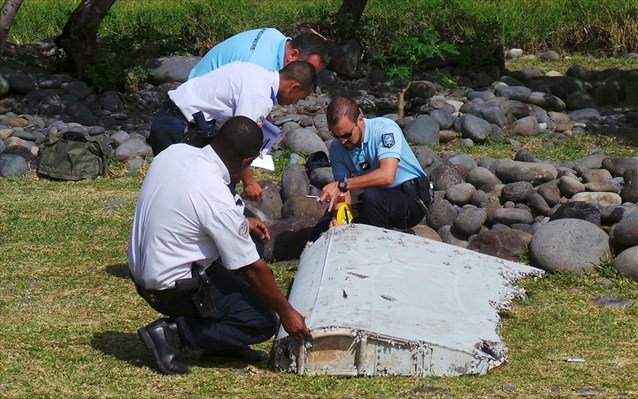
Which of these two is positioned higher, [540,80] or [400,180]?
[400,180]

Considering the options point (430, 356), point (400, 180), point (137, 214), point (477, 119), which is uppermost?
point (137, 214)

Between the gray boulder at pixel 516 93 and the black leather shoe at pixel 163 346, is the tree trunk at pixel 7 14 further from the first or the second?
the black leather shoe at pixel 163 346

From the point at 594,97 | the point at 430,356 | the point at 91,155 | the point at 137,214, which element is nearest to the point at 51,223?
the point at 91,155

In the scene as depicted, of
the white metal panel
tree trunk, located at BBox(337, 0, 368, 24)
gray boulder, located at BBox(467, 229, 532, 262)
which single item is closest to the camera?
the white metal panel

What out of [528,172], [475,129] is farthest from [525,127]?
[528,172]

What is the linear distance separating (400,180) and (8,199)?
3.82 metres

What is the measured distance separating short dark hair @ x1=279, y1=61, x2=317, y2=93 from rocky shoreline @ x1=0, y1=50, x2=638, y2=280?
5.60 feet

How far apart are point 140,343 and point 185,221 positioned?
3.63 ft

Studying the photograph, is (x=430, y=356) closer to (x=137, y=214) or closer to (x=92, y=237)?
(x=137, y=214)

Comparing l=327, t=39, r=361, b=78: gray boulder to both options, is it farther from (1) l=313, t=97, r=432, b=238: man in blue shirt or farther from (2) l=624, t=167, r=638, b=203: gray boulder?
(1) l=313, t=97, r=432, b=238: man in blue shirt

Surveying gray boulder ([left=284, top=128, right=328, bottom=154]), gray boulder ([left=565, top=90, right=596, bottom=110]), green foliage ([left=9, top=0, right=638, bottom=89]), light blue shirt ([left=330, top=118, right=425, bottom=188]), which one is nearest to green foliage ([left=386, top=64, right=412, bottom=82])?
green foliage ([left=9, top=0, right=638, bottom=89])

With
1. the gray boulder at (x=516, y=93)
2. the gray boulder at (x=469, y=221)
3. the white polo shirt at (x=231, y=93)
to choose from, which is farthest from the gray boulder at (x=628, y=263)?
the gray boulder at (x=516, y=93)

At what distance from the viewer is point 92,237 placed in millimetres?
8438

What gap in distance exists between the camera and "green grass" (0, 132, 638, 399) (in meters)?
5.05
